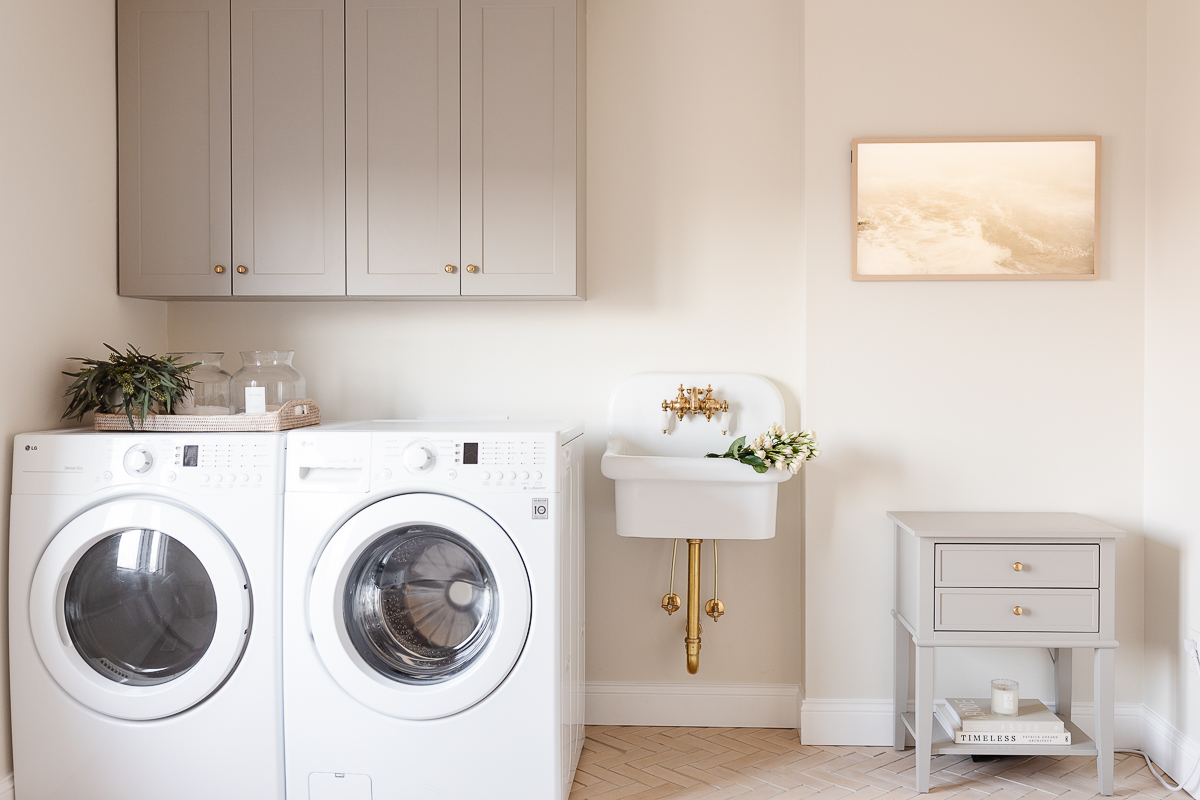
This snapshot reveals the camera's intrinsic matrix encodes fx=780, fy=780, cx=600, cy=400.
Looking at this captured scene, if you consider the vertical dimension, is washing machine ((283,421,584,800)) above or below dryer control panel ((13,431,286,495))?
below

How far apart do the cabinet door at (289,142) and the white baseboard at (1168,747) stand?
2.63 meters

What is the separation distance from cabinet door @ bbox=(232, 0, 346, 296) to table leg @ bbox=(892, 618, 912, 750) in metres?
1.92

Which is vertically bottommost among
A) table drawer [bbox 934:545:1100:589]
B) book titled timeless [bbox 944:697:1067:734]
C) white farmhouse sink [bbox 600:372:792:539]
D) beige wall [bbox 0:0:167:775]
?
book titled timeless [bbox 944:697:1067:734]

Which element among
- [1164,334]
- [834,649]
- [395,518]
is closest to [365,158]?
[395,518]

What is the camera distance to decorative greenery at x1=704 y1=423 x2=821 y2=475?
2137 millimetres

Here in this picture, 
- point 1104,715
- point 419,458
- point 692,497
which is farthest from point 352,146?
point 1104,715

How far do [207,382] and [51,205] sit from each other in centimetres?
59

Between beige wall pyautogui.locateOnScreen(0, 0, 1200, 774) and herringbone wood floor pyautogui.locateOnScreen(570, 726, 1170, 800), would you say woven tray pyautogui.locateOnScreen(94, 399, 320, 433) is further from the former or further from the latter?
herringbone wood floor pyautogui.locateOnScreen(570, 726, 1170, 800)

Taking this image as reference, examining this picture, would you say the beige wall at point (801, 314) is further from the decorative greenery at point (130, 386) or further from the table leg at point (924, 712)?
the table leg at point (924, 712)

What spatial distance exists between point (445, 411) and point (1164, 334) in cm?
212

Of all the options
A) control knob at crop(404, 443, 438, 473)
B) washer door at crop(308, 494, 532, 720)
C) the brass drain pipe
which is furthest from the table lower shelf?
control knob at crop(404, 443, 438, 473)

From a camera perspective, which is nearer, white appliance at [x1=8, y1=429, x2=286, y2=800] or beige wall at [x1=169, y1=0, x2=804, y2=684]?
white appliance at [x1=8, y1=429, x2=286, y2=800]

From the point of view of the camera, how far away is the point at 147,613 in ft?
6.16

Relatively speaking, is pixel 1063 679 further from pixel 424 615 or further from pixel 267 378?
pixel 267 378
